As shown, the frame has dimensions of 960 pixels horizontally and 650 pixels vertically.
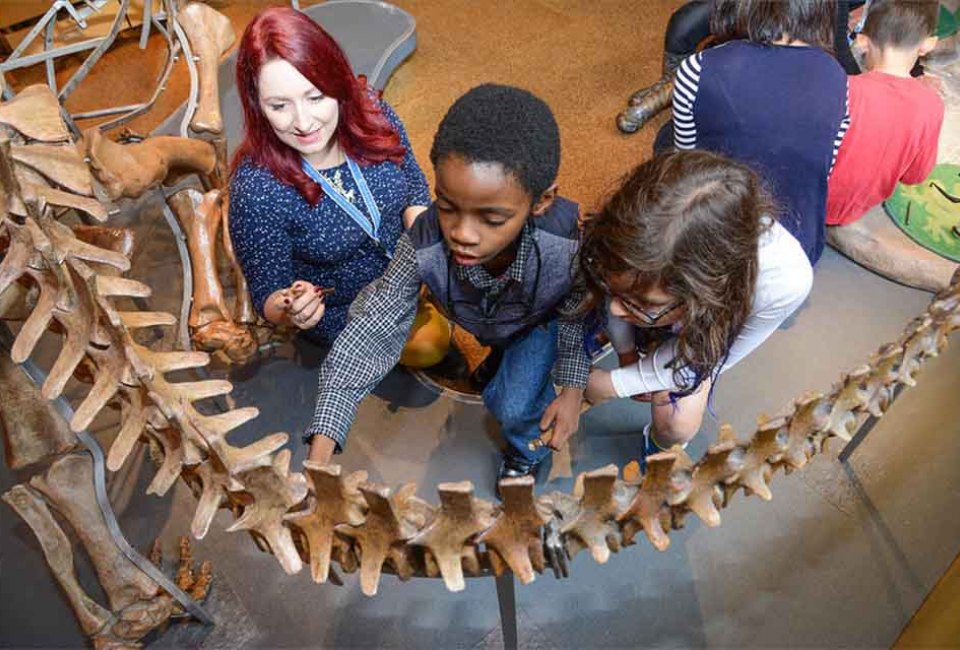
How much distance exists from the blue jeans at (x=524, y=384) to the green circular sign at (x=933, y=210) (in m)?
1.43

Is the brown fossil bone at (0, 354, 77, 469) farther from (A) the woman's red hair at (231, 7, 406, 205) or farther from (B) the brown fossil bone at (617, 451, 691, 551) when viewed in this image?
(B) the brown fossil bone at (617, 451, 691, 551)

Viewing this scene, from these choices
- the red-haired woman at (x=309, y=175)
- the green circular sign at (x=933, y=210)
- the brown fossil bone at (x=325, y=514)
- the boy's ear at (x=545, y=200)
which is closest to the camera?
the brown fossil bone at (x=325, y=514)

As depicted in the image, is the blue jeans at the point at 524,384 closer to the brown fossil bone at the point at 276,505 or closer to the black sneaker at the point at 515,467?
the black sneaker at the point at 515,467

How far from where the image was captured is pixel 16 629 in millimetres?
1868

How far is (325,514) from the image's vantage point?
1.15m

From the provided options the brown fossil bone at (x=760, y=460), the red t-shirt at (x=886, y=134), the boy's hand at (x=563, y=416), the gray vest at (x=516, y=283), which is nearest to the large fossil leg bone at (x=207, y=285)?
the gray vest at (x=516, y=283)

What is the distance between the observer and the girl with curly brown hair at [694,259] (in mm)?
1284

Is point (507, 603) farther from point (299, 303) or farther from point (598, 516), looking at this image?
point (299, 303)

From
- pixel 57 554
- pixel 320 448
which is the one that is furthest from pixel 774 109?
pixel 57 554

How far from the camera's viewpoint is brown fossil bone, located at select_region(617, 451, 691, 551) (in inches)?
47.2

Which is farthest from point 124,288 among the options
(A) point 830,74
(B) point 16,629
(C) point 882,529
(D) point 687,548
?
(C) point 882,529

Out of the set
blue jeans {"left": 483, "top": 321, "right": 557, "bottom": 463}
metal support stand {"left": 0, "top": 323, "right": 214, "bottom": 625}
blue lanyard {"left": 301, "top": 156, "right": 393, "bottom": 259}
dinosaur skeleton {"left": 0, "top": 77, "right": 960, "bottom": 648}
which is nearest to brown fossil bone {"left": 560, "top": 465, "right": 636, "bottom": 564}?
dinosaur skeleton {"left": 0, "top": 77, "right": 960, "bottom": 648}

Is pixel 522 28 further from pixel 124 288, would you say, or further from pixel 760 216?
pixel 124 288

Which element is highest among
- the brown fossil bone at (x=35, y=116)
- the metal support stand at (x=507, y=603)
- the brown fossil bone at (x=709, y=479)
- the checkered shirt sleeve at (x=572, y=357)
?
the brown fossil bone at (x=35, y=116)
